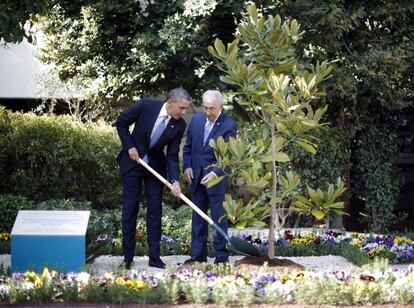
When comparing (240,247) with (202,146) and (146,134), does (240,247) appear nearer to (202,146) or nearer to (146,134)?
(202,146)

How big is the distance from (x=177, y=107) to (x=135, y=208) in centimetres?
97

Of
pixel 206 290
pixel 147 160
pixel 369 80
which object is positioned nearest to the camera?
pixel 206 290

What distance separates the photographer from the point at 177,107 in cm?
762

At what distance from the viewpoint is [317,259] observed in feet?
28.3

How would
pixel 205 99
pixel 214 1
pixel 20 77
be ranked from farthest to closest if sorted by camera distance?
pixel 20 77, pixel 214 1, pixel 205 99

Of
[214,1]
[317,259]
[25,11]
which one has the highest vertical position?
[214,1]

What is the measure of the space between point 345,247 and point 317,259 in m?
0.35

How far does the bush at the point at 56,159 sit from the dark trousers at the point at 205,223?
4438 mm

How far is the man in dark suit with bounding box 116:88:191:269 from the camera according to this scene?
25.5 feet

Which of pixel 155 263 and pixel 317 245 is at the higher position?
pixel 317 245

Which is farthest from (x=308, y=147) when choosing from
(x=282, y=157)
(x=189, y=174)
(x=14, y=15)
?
(x=14, y=15)

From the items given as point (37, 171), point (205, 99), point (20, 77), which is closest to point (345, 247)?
point (205, 99)

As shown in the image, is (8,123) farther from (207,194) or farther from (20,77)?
(207,194)

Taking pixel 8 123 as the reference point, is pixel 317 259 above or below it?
below
